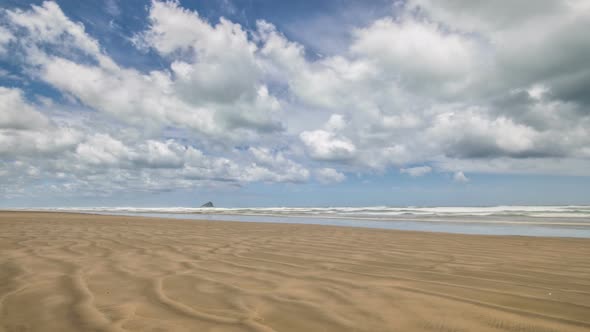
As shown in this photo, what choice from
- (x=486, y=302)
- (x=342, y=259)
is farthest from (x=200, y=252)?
(x=486, y=302)

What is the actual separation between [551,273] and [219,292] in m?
4.38

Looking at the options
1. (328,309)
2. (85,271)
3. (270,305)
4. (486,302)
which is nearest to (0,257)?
(85,271)

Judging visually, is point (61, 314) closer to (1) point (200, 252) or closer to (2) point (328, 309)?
(2) point (328, 309)

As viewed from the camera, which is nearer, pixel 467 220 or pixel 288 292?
pixel 288 292

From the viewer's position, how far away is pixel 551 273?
432cm

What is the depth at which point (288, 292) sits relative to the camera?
325 centimetres

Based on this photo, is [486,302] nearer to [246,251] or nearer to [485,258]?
[485,258]

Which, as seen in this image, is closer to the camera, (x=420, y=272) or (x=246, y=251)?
(x=420, y=272)

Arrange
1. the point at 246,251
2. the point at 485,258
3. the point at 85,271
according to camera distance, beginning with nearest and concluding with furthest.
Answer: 1. the point at 85,271
2. the point at 485,258
3. the point at 246,251

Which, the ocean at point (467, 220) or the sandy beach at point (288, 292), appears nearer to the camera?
the sandy beach at point (288, 292)

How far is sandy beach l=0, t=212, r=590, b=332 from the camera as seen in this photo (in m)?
2.43

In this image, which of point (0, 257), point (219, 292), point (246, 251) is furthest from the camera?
point (246, 251)

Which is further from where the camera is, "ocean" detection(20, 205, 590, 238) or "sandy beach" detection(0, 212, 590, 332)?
"ocean" detection(20, 205, 590, 238)

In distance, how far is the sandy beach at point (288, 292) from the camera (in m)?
2.43
